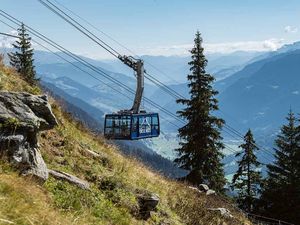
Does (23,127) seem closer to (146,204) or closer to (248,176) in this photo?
(146,204)

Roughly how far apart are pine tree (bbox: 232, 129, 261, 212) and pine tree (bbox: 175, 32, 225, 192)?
7975 millimetres

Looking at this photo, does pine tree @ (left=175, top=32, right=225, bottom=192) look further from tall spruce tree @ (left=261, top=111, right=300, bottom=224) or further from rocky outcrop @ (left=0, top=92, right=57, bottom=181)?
rocky outcrop @ (left=0, top=92, right=57, bottom=181)

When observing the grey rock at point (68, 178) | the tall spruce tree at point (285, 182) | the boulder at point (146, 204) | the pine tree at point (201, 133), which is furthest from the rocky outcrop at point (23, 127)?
the tall spruce tree at point (285, 182)

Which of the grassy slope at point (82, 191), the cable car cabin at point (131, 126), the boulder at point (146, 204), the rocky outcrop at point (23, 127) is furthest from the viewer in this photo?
the cable car cabin at point (131, 126)

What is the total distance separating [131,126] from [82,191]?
858 inches

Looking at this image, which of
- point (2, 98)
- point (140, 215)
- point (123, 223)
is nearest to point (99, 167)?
point (140, 215)

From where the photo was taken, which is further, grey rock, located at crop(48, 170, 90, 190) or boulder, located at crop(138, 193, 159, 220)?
boulder, located at crop(138, 193, 159, 220)

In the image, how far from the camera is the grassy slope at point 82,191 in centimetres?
692

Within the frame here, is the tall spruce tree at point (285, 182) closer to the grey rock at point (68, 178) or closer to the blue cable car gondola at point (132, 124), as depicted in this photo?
the blue cable car gondola at point (132, 124)

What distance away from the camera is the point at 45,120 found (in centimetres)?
966

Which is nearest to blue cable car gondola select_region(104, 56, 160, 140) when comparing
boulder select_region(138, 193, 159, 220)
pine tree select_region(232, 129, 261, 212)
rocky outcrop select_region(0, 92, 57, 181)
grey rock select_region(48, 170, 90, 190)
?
boulder select_region(138, 193, 159, 220)

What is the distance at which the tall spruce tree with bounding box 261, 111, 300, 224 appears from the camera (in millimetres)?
47344

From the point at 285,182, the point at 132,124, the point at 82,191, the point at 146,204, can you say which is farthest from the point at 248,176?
the point at 82,191

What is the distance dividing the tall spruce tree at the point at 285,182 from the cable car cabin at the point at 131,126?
20894 mm
